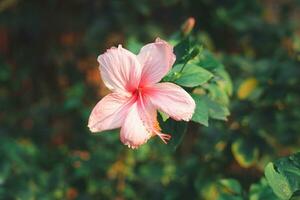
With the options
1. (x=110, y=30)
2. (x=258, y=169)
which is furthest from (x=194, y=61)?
(x=110, y=30)

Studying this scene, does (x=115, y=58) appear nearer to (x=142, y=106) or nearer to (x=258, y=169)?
(x=142, y=106)

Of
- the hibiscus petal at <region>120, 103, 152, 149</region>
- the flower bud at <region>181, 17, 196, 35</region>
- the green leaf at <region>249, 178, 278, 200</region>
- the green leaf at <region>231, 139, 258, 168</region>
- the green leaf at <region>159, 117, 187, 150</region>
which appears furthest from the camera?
the green leaf at <region>231, 139, 258, 168</region>

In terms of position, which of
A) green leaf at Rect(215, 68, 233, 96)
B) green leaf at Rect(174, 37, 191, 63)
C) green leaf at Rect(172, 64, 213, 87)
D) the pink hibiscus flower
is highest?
the pink hibiscus flower

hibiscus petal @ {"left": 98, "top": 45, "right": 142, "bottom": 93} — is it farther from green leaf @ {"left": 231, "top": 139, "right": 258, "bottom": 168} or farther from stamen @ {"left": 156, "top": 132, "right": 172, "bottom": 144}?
green leaf @ {"left": 231, "top": 139, "right": 258, "bottom": 168}

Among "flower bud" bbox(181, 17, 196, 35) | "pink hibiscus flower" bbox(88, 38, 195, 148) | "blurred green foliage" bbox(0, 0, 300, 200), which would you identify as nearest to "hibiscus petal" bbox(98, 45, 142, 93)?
"pink hibiscus flower" bbox(88, 38, 195, 148)

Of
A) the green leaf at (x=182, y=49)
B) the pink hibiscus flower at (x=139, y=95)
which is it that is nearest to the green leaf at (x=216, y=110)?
the green leaf at (x=182, y=49)
